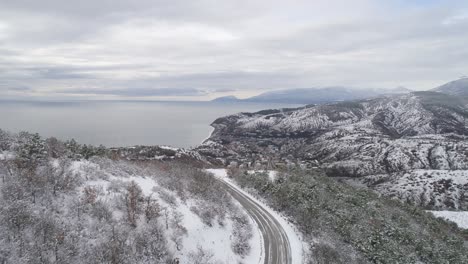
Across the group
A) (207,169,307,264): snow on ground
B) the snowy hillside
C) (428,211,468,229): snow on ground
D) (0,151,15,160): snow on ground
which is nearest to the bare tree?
the snowy hillside

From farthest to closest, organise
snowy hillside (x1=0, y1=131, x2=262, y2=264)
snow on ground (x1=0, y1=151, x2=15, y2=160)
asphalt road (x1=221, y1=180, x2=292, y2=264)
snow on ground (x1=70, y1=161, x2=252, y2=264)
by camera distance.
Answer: asphalt road (x1=221, y1=180, x2=292, y2=264) → snow on ground (x1=70, y1=161, x2=252, y2=264) → snow on ground (x1=0, y1=151, x2=15, y2=160) → snowy hillside (x1=0, y1=131, x2=262, y2=264)

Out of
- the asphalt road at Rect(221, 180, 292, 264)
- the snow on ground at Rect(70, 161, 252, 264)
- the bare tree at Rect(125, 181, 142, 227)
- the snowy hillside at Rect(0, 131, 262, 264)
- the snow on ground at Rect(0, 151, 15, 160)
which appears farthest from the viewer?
the asphalt road at Rect(221, 180, 292, 264)

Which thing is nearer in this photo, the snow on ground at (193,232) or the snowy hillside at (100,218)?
the snowy hillside at (100,218)

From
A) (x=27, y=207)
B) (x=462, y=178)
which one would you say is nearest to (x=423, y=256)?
(x=27, y=207)

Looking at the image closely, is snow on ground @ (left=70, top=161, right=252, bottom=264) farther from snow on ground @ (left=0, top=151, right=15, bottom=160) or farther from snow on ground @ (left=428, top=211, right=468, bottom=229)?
snow on ground @ (left=428, top=211, right=468, bottom=229)

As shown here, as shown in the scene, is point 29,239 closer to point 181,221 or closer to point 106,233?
point 106,233

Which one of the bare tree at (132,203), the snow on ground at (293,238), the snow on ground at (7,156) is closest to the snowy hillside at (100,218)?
the bare tree at (132,203)

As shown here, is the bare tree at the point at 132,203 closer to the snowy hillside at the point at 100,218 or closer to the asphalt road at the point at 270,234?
the snowy hillside at the point at 100,218

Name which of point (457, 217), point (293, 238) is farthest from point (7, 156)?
point (457, 217)

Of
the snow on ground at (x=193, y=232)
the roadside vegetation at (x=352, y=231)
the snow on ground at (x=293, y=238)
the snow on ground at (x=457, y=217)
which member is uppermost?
the snow on ground at (x=193, y=232)
